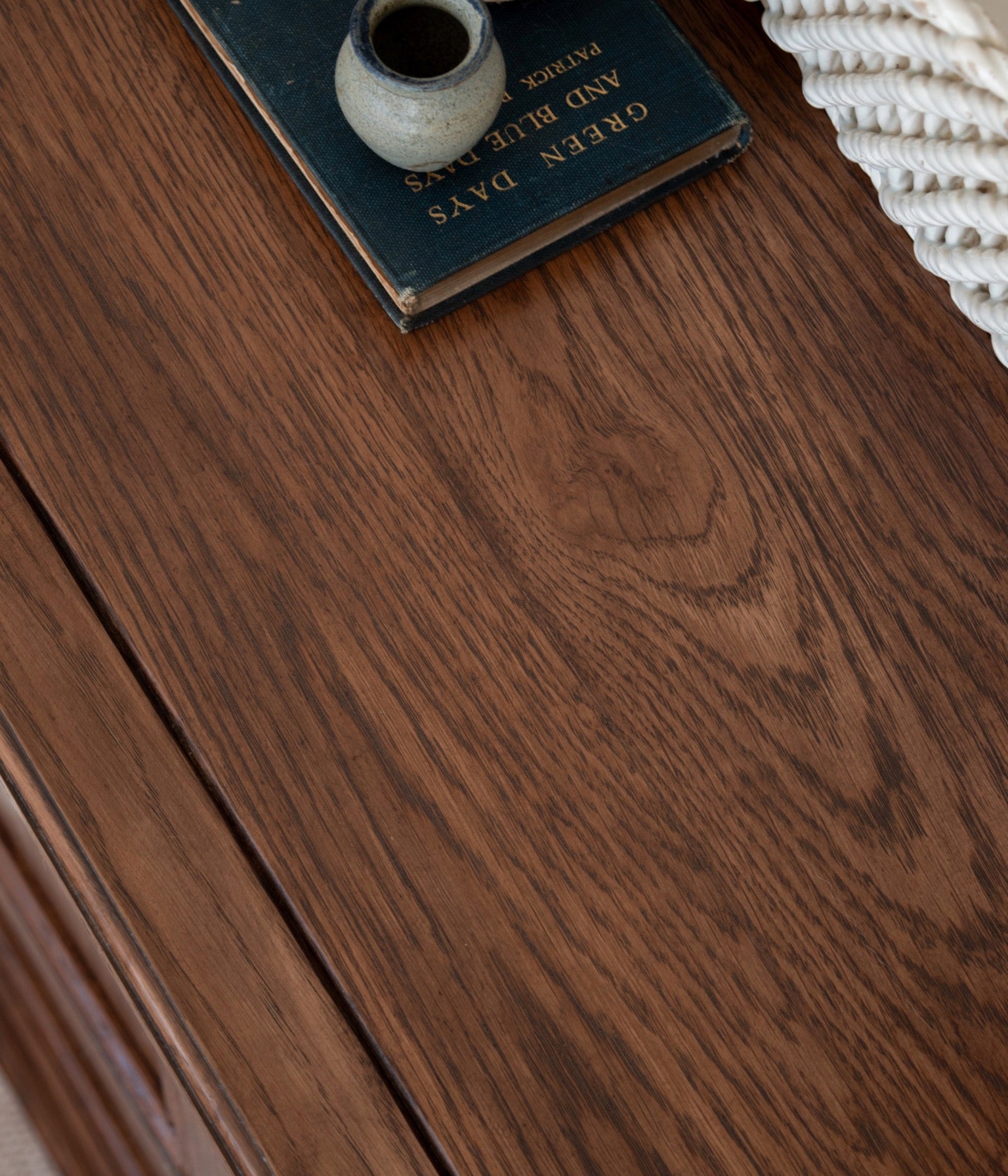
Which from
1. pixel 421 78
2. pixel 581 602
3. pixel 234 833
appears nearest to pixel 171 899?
pixel 234 833

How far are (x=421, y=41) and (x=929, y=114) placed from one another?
→ 0.63ft

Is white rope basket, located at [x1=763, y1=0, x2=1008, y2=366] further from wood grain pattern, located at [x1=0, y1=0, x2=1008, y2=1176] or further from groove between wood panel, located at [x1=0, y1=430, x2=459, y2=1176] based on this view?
groove between wood panel, located at [x1=0, y1=430, x2=459, y2=1176]

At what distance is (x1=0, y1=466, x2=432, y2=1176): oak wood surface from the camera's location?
35cm

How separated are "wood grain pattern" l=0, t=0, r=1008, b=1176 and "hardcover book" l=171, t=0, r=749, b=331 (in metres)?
0.02

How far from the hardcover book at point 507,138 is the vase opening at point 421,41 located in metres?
0.04

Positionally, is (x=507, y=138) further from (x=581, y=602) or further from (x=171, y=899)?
(x=171, y=899)

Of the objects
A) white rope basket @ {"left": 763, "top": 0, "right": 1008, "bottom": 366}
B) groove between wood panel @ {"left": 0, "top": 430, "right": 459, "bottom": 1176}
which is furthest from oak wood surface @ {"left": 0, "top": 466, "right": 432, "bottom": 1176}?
white rope basket @ {"left": 763, "top": 0, "right": 1008, "bottom": 366}

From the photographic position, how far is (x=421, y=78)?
0.39m

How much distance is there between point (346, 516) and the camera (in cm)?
40

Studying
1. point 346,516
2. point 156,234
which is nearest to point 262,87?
point 156,234

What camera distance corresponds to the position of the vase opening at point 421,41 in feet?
1.28

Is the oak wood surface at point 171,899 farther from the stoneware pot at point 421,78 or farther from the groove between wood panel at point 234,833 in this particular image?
the stoneware pot at point 421,78

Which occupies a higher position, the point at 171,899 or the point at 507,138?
the point at 507,138

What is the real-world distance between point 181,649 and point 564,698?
0.48 feet
